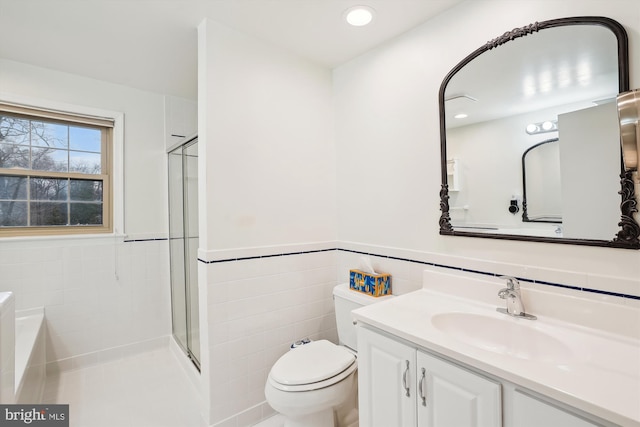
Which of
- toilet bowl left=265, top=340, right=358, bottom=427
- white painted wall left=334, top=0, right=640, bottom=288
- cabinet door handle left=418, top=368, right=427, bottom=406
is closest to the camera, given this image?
cabinet door handle left=418, top=368, right=427, bottom=406

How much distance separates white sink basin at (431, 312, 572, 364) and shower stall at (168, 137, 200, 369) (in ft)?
5.36

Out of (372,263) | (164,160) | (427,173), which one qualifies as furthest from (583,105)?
(164,160)

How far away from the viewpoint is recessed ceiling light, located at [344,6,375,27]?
1569 millimetres

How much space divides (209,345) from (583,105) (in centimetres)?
209

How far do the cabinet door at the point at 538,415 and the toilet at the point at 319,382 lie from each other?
823 mm

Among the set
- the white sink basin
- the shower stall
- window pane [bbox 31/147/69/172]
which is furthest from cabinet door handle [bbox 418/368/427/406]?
window pane [bbox 31/147/69/172]

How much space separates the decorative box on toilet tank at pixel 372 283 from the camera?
1748mm

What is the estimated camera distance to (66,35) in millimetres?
1820

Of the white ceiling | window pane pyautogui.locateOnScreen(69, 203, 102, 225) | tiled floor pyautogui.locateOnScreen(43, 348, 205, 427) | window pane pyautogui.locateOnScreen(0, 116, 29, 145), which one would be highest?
the white ceiling

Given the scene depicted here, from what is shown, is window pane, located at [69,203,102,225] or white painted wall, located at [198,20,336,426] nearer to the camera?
white painted wall, located at [198,20,336,426]

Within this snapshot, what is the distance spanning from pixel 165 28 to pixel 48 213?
1.75m

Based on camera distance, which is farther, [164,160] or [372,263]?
[164,160]

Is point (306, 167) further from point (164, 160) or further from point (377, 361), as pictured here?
point (164, 160)

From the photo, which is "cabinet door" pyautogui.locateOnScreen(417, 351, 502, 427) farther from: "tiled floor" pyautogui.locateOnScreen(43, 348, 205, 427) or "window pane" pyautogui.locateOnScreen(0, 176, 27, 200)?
"window pane" pyautogui.locateOnScreen(0, 176, 27, 200)
